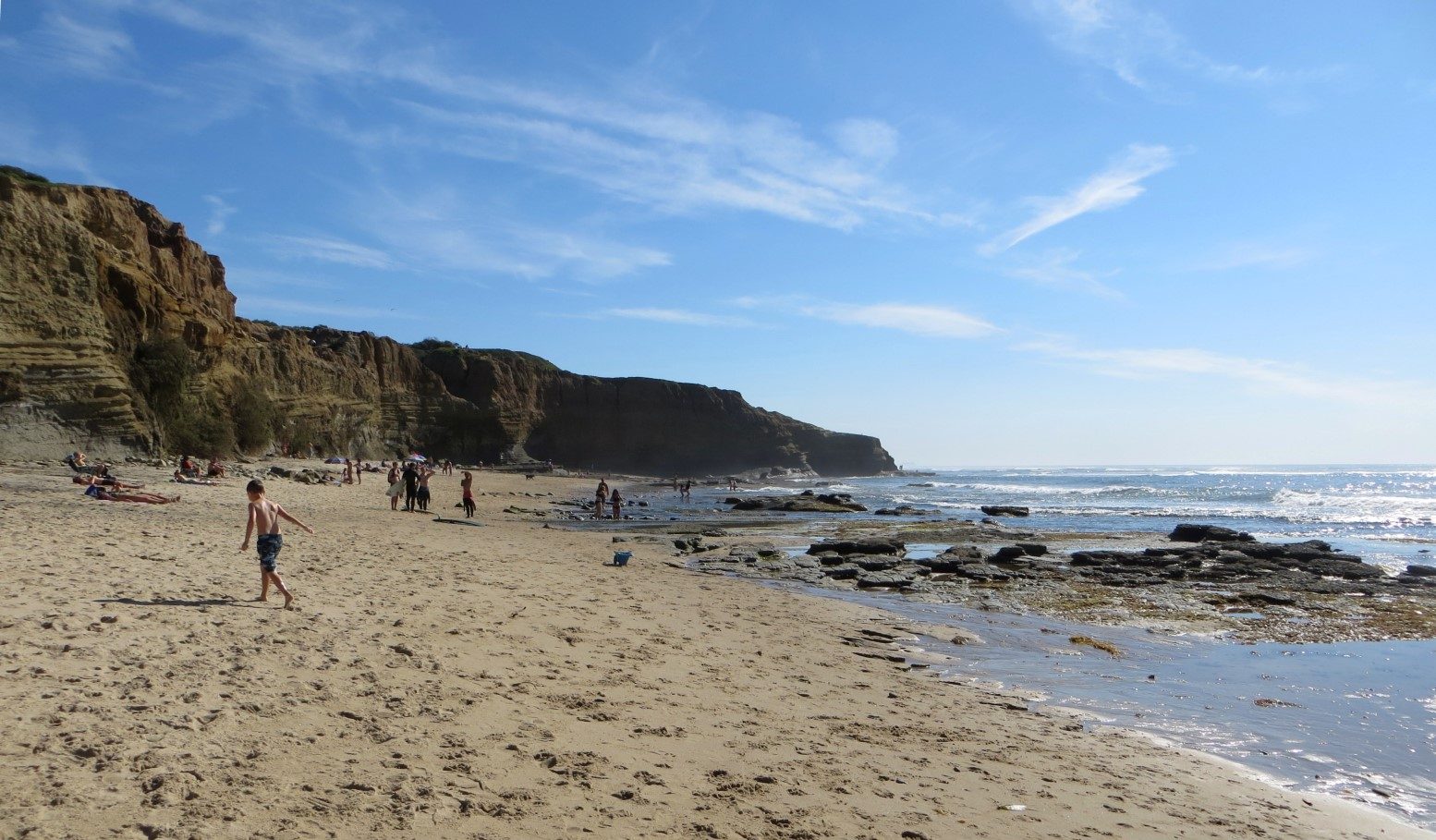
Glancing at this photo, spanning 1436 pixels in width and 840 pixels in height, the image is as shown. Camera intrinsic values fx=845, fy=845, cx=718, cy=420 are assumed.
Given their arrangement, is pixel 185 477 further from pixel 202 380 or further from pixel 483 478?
pixel 483 478

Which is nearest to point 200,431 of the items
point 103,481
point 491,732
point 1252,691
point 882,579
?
point 103,481

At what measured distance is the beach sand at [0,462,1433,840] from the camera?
410 cm

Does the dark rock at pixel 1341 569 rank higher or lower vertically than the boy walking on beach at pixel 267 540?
Answer: lower

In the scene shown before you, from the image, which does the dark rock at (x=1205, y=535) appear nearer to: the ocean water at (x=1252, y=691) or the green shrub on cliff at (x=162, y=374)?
the ocean water at (x=1252, y=691)

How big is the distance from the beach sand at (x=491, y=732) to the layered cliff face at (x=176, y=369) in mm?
22162

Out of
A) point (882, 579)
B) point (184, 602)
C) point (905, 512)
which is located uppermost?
point (184, 602)

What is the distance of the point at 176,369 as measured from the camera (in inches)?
1318

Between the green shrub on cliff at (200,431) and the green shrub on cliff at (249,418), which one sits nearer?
the green shrub on cliff at (200,431)

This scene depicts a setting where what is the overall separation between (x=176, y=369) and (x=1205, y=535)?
37700mm

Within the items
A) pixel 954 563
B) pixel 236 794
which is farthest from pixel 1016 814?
pixel 954 563

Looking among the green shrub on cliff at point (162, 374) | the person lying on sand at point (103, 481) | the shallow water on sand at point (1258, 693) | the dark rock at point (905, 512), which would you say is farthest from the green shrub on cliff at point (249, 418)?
the shallow water on sand at point (1258, 693)

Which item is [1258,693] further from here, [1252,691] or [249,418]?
[249,418]

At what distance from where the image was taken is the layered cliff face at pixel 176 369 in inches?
1082

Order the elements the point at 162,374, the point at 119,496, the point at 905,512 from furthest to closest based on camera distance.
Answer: the point at 905,512, the point at 162,374, the point at 119,496
